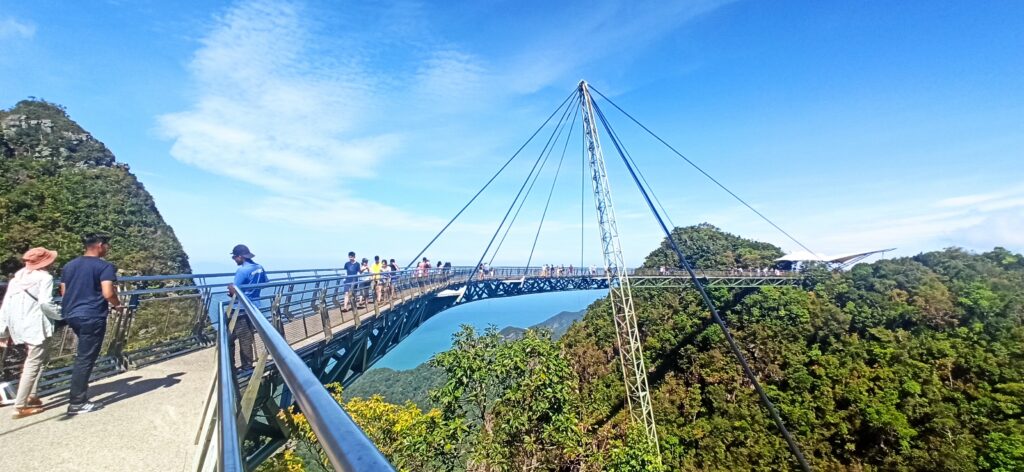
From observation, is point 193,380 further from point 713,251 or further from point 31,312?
point 713,251

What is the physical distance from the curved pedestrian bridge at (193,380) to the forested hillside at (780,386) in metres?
3.09

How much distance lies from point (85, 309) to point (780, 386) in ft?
99.1

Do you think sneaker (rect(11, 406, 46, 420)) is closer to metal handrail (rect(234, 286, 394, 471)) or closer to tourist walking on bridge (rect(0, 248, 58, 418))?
tourist walking on bridge (rect(0, 248, 58, 418))

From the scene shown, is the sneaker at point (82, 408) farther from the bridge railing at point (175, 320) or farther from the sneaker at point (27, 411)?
the bridge railing at point (175, 320)

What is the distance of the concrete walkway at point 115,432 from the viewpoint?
2.60m

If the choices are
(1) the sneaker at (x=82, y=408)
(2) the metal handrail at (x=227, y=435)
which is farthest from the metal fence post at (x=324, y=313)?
(2) the metal handrail at (x=227, y=435)

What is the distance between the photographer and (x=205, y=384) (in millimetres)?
4211

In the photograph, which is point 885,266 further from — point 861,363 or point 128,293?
point 128,293

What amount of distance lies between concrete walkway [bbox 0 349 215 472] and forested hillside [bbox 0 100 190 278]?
22961 millimetres

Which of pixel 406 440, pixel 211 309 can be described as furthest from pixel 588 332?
pixel 211 309

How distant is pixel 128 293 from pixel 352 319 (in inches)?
171

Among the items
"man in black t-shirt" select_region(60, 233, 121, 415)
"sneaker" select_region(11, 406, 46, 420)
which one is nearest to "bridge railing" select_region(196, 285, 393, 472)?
"man in black t-shirt" select_region(60, 233, 121, 415)

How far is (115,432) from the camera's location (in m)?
3.05

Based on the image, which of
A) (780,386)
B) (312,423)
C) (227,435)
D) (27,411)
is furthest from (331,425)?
(780,386)
